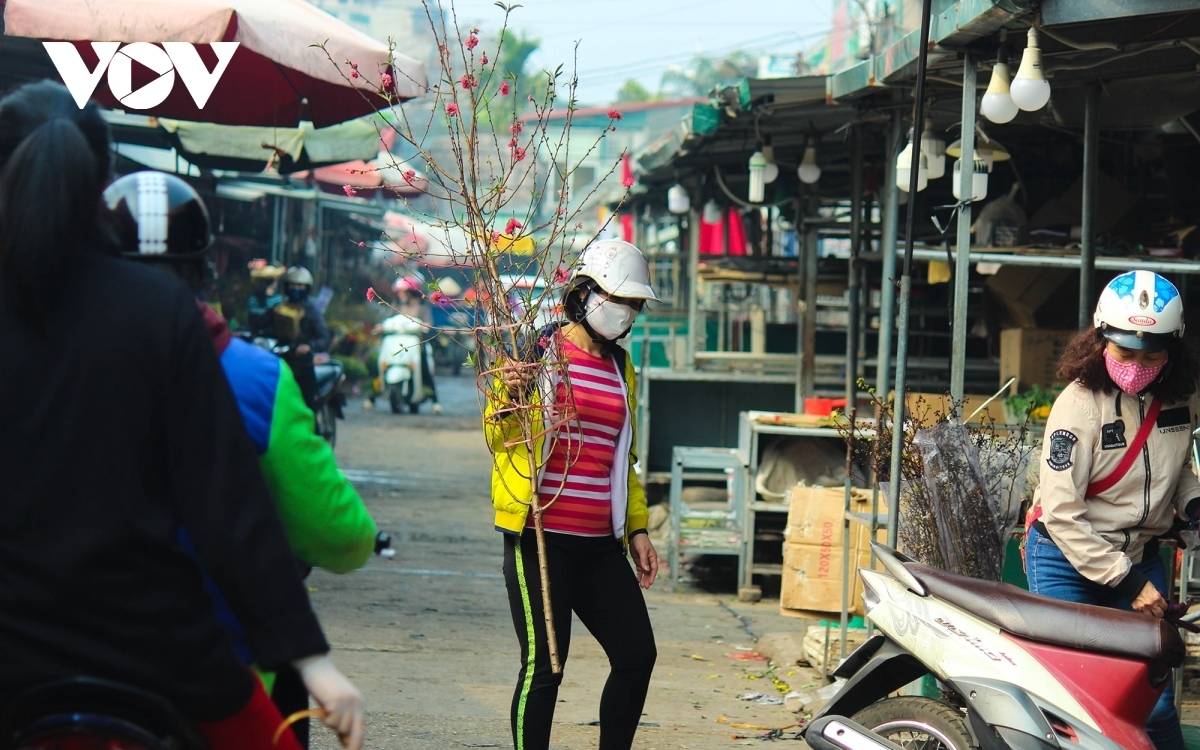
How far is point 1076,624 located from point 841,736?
0.75 metres

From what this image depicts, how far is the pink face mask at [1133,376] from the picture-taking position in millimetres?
3967

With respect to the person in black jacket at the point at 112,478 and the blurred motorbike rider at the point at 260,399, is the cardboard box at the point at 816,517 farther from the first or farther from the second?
the person in black jacket at the point at 112,478

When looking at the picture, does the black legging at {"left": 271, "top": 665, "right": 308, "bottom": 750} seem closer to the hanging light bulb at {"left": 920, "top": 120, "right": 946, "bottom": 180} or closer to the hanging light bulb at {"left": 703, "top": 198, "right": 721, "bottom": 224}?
the hanging light bulb at {"left": 920, "top": 120, "right": 946, "bottom": 180}

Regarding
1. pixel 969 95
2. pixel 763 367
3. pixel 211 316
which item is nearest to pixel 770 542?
pixel 763 367

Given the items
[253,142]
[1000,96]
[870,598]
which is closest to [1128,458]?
[870,598]

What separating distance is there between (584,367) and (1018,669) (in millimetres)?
1565

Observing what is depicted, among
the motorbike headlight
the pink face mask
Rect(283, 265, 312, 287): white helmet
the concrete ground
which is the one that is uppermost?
Rect(283, 265, 312, 287): white helmet

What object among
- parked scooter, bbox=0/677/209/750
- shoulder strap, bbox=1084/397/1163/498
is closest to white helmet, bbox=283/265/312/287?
shoulder strap, bbox=1084/397/1163/498

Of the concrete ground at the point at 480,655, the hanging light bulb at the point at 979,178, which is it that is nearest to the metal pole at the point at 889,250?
the hanging light bulb at the point at 979,178

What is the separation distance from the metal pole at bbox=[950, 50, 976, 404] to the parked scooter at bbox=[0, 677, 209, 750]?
3914 millimetres

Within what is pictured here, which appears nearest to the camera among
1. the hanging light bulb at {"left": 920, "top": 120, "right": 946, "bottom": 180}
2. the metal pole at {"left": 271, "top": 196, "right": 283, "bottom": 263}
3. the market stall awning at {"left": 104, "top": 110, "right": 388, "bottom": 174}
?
the hanging light bulb at {"left": 920, "top": 120, "right": 946, "bottom": 180}

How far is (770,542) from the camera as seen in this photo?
9133 millimetres

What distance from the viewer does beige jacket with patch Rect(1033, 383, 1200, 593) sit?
156 inches

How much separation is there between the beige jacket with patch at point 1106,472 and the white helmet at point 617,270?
1.33 m
